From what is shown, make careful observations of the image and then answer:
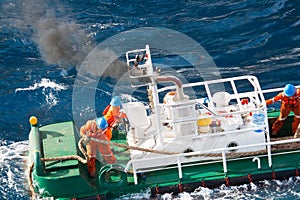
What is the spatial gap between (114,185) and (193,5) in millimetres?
12531

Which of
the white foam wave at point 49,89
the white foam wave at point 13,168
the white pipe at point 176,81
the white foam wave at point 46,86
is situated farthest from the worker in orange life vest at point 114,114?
the white foam wave at point 46,86

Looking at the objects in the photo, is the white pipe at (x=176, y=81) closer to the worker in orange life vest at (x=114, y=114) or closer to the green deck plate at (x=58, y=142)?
the worker in orange life vest at (x=114, y=114)

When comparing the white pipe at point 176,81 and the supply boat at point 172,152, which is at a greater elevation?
the white pipe at point 176,81

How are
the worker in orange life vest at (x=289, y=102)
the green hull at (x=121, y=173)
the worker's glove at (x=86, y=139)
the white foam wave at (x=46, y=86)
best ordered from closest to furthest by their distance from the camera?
1. the green hull at (x=121, y=173)
2. the worker's glove at (x=86, y=139)
3. the worker in orange life vest at (x=289, y=102)
4. the white foam wave at (x=46, y=86)

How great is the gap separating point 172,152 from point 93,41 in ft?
33.4

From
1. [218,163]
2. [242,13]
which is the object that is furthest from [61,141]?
[242,13]

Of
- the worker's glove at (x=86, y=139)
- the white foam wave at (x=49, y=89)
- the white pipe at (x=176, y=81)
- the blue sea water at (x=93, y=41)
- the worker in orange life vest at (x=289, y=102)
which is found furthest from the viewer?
the white foam wave at (x=49, y=89)

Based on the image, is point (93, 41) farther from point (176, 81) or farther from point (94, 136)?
point (176, 81)

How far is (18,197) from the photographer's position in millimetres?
16609

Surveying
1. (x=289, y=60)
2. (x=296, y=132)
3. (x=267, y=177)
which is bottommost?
(x=267, y=177)

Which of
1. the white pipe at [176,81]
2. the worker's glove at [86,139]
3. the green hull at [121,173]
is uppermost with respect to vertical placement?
the white pipe at [176,81]

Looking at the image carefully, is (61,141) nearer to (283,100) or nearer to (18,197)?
(18,197)

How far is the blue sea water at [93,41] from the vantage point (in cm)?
2116

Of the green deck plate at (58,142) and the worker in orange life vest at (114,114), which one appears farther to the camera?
the worker in orange life vest at (114,114)
